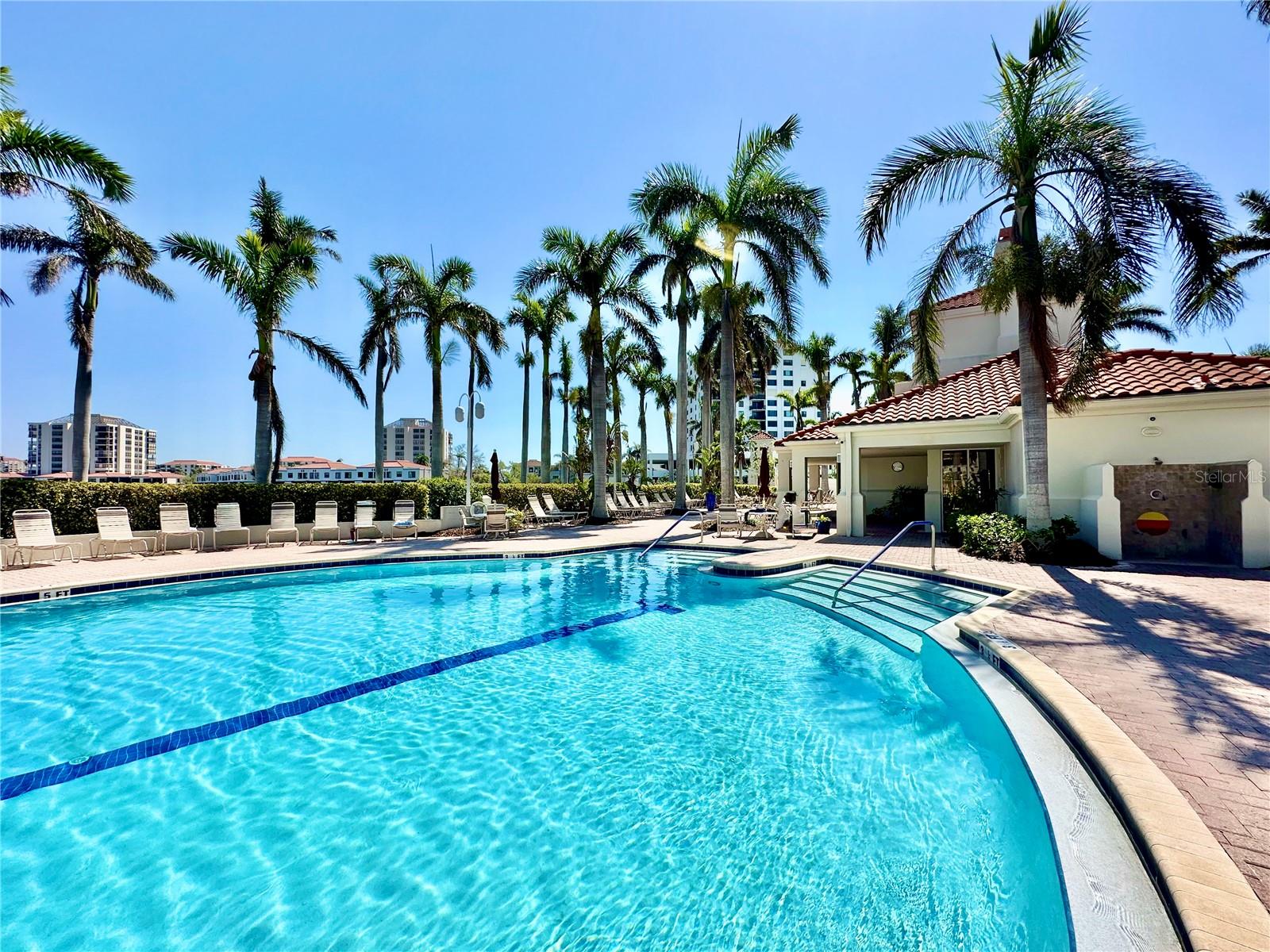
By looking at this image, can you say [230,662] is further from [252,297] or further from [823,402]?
[823,402]

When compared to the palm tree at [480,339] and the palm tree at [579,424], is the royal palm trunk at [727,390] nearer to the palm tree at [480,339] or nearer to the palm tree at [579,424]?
the palm tree at [480,339]

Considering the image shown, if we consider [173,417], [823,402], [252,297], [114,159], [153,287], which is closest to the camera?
[114,159]

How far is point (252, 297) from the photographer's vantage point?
15734mm

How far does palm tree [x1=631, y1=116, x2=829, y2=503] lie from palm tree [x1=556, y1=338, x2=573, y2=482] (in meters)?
19.9

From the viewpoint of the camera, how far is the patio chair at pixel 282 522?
15.5 m

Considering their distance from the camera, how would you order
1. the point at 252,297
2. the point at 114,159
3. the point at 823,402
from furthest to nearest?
the point at 823,402
the point at 252,297
the point at 114,159

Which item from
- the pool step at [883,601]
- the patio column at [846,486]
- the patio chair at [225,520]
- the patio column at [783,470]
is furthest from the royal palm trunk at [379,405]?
the pool step at [883,601]

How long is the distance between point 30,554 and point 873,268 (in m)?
20.4

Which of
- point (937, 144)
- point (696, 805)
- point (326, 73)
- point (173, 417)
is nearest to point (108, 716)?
point (696, 805)

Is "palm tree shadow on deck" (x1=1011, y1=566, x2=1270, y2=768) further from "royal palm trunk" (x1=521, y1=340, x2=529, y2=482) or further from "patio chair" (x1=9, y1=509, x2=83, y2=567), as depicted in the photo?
"royal palm trunk" (x1=521, y1=340, x2=529, y2=482)

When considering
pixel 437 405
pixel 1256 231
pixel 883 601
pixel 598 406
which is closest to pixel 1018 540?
pixel 883 601

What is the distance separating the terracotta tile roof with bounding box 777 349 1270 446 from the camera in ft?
34.8

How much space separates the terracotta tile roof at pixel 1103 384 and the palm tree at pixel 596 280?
28.3 ft

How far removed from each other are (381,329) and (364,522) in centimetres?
968
